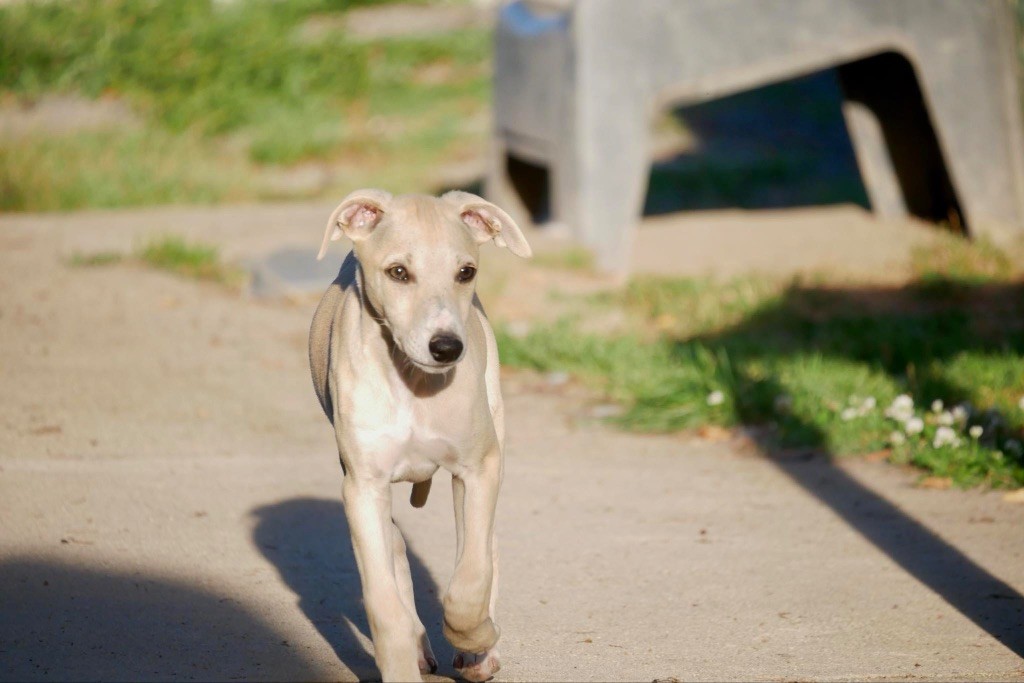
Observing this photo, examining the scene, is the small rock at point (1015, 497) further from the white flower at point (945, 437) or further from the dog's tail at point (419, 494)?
the dog's tail at point (419, 494)

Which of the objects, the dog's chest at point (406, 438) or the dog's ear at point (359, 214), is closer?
the dog's chest at point (406, 438)

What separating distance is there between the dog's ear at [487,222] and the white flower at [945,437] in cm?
300

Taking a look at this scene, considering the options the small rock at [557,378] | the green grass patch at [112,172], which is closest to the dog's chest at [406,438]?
the small rock at [557,378]

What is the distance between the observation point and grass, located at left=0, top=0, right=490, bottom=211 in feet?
42.4

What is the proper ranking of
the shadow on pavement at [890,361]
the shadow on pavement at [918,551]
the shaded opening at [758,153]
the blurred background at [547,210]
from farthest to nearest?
the shaded opening at [758,153]
the blurred background at [547,210]
the shadow on pavement at [890,361]
the shadow on pavement at [918,551]

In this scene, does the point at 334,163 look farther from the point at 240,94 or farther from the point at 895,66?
the point at 895,66

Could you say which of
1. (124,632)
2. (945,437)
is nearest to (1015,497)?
(945,437)

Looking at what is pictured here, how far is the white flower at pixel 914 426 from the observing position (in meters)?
6.04

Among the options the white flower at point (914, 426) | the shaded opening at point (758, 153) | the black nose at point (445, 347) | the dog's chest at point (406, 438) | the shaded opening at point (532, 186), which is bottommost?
the shaded opening at point (758, 153)

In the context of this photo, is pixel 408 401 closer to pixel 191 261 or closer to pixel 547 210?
pixel 191 261

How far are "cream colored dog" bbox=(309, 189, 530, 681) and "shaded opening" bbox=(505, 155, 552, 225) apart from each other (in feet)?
27.2

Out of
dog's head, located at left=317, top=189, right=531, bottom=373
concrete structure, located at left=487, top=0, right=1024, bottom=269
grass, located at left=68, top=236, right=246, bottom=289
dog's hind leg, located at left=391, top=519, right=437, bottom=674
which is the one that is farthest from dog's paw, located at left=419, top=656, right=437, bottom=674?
concrete structure, located at left=487, top=0, right=1024, bottom=269

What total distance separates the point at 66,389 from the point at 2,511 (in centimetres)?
187

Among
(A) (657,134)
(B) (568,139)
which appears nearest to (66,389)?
(B) (568,139)
